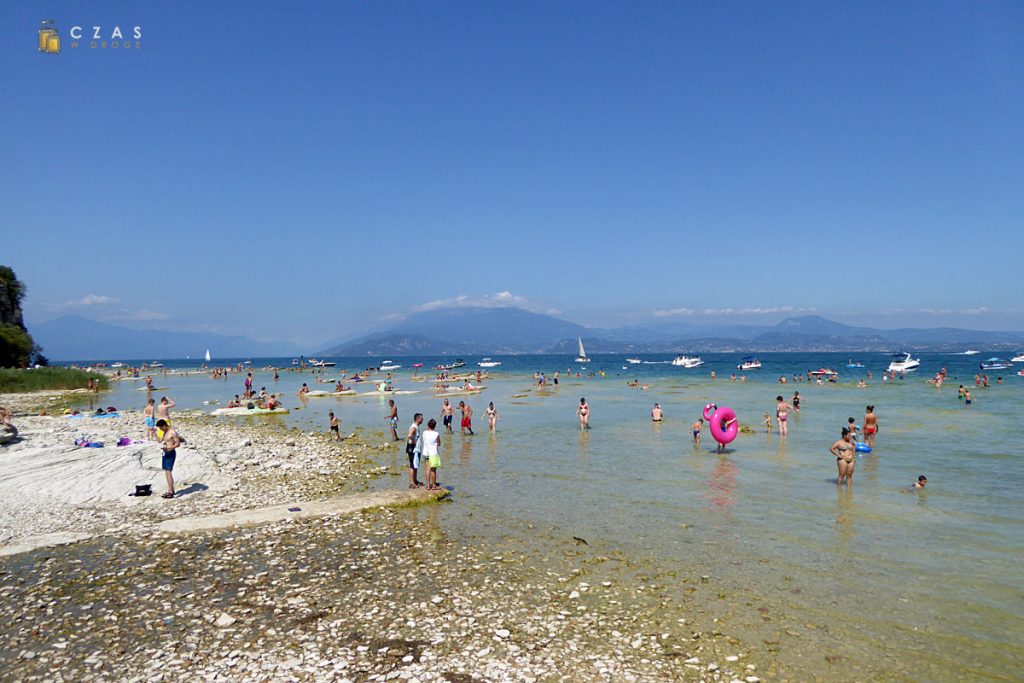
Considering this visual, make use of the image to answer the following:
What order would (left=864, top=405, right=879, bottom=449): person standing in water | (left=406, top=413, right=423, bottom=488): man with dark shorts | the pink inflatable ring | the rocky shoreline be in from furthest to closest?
(left=864, top=405, right=879, bottom=449): person standing in water, the pink inflatable ring, (left=406, top=413, right=423, bottom=488): man with dark shorts, the rocky shoreline

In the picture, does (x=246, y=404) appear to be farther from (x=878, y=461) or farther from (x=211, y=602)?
(x=878, y=461)

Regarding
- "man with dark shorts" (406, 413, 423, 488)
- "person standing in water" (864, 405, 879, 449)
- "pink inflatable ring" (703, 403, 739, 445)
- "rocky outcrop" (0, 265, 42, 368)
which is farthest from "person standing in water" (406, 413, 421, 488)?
"rocky outcrop" (0, 265, 42, 368)

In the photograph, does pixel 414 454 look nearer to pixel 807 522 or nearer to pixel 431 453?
pixel 431 453

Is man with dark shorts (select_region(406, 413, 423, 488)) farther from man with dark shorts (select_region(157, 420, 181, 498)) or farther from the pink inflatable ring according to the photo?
the pink inflatable ring

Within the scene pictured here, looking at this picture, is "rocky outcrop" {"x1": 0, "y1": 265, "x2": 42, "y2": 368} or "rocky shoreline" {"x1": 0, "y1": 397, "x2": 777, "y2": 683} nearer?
"rocky shoreline" {"x1": 0, "y1": 397, "x2": 777, "y2": 683}

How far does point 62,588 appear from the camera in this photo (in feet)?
29.8

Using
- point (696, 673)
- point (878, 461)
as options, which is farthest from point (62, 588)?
point (878, 461)

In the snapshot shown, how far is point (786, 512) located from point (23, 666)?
13918mm

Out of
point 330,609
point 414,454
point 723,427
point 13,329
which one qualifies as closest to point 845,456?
point 723,427

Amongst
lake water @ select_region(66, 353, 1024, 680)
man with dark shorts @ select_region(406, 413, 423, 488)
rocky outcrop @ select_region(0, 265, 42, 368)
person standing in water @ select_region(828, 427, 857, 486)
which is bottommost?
lake water @ select_region(66, 353, 1024, 680)

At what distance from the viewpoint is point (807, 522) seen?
1282 cm

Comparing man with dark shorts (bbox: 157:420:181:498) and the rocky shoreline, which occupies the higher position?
man with dark shorts (bbox: 157:420:181:498)

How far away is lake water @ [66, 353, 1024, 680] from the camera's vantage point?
25.7 feet

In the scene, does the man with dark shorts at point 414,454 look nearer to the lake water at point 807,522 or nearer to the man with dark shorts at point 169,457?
the lake water at point 807,522
